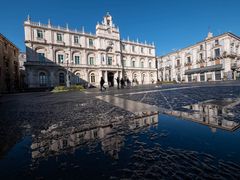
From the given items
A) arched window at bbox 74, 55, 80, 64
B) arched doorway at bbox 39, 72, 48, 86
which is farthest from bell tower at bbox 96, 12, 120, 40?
arched doorway at bbox 39, 72, 48, 86

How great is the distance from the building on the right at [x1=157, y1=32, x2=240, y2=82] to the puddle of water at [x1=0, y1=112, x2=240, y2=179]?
4727cm

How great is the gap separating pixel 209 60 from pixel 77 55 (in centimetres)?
3816

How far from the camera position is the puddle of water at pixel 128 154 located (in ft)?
4.99

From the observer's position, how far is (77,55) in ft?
121

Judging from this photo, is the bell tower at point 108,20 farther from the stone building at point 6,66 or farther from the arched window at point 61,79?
the stone building at point 6,66

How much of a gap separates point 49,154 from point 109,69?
37.8 metres

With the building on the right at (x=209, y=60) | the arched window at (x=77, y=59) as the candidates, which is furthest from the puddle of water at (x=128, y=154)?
the building on the right at (x=209, y=60)

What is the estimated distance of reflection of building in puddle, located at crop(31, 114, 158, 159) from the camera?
212 centimetres

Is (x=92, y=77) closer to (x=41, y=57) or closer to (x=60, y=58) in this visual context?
(x=60, y=58)

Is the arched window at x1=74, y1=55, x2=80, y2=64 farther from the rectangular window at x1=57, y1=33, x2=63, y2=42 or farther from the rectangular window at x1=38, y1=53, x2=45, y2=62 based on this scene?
the rectangular window at x1=38, y1=53, x2=45, y2=62

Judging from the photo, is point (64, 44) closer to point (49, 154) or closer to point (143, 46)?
point (143, 46)

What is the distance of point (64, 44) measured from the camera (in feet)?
115

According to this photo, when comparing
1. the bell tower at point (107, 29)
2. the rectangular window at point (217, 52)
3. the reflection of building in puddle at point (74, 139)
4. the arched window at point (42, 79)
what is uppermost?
the bell tower at point (107, 29)

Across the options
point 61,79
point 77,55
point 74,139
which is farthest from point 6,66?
point 74,139
